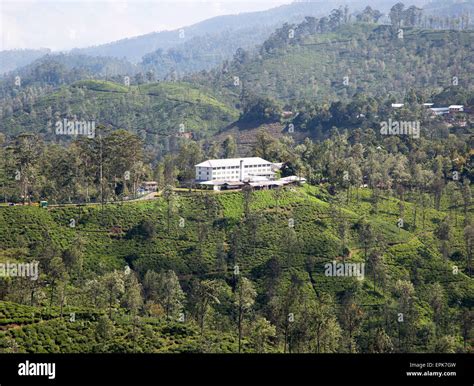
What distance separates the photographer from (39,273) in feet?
135

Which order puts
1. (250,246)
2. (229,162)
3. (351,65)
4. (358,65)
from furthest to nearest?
(351,65) < (358,65) < (229,162) < (250,246)

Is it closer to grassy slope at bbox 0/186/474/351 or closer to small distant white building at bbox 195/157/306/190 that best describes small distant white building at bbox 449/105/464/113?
small distant white building at bbox 195/157/306/190

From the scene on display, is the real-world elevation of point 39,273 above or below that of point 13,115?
below

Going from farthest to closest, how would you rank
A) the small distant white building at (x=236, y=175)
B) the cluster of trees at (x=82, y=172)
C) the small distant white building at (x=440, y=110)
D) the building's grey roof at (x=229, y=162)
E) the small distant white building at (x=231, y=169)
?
the small distant white building at (x=440, y=110)
the building's grey roof at (x=229, y=162)
the small distant white building at (x=231, y=169)
the small distant white building at (x=236, y=175)
the cluster of trees at (x=82, y=172)

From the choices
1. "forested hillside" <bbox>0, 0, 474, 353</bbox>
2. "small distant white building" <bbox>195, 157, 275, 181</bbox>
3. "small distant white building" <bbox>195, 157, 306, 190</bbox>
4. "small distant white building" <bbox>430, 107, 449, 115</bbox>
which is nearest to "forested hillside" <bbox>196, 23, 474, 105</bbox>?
"small distant white building" <bbox>430, 107, 449, 115</bbox>

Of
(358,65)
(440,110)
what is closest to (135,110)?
(358,65)

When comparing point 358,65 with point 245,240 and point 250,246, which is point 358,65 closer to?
point 245,240

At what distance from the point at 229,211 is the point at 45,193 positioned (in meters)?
17.3

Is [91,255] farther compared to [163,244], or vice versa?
[163,244]

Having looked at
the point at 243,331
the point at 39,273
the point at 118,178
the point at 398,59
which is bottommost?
the point at 243,331

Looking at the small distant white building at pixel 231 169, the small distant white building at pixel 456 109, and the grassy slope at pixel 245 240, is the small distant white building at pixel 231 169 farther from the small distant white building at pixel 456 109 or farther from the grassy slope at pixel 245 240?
the small distant white building at pixel 456 109

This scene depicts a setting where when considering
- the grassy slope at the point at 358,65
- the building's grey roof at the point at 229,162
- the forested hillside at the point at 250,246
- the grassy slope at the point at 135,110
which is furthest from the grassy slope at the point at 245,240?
the grassy slope at the point at 358,65
